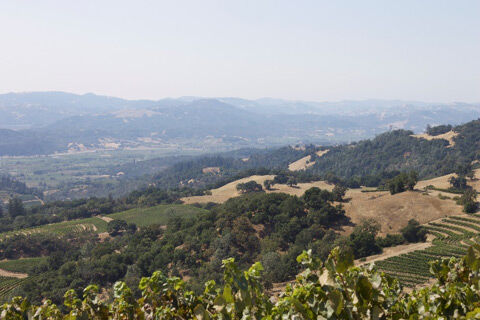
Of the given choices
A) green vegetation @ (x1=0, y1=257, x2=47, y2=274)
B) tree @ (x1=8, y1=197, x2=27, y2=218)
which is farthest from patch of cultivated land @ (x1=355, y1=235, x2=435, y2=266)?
tree @ (x1=8, y1=197, x2=27, y2=218)

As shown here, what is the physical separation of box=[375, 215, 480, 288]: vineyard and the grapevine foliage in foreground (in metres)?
41.0

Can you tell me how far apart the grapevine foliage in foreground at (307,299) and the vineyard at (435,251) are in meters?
41.0

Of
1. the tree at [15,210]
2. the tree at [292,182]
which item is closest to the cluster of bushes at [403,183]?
the tree at [292,182]

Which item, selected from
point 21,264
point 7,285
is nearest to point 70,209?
point 21,264

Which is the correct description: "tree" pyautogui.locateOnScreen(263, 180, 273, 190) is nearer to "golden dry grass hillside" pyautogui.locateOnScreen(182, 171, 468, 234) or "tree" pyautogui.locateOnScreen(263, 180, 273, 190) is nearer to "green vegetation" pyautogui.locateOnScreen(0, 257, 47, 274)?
"golden dry grass hillside" pyautogui.locateOnScreen(182, 171, 468, 234)

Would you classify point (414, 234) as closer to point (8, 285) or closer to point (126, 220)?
point (8, 285)

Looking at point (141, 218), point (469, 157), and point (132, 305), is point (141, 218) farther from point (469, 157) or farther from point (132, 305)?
point (469, 157)

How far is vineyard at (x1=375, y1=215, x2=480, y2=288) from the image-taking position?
45.2 meters

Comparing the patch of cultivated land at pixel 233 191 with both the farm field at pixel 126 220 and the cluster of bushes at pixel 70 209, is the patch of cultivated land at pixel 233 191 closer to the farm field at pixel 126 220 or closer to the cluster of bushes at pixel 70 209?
→ the cluster of bushes at pixel 70 209

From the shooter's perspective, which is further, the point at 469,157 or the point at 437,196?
the point at 469,157

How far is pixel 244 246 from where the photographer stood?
66.9 meters

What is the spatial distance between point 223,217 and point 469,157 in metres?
147

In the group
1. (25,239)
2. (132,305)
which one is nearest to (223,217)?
(25,239)

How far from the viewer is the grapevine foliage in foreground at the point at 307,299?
5.47 metres
